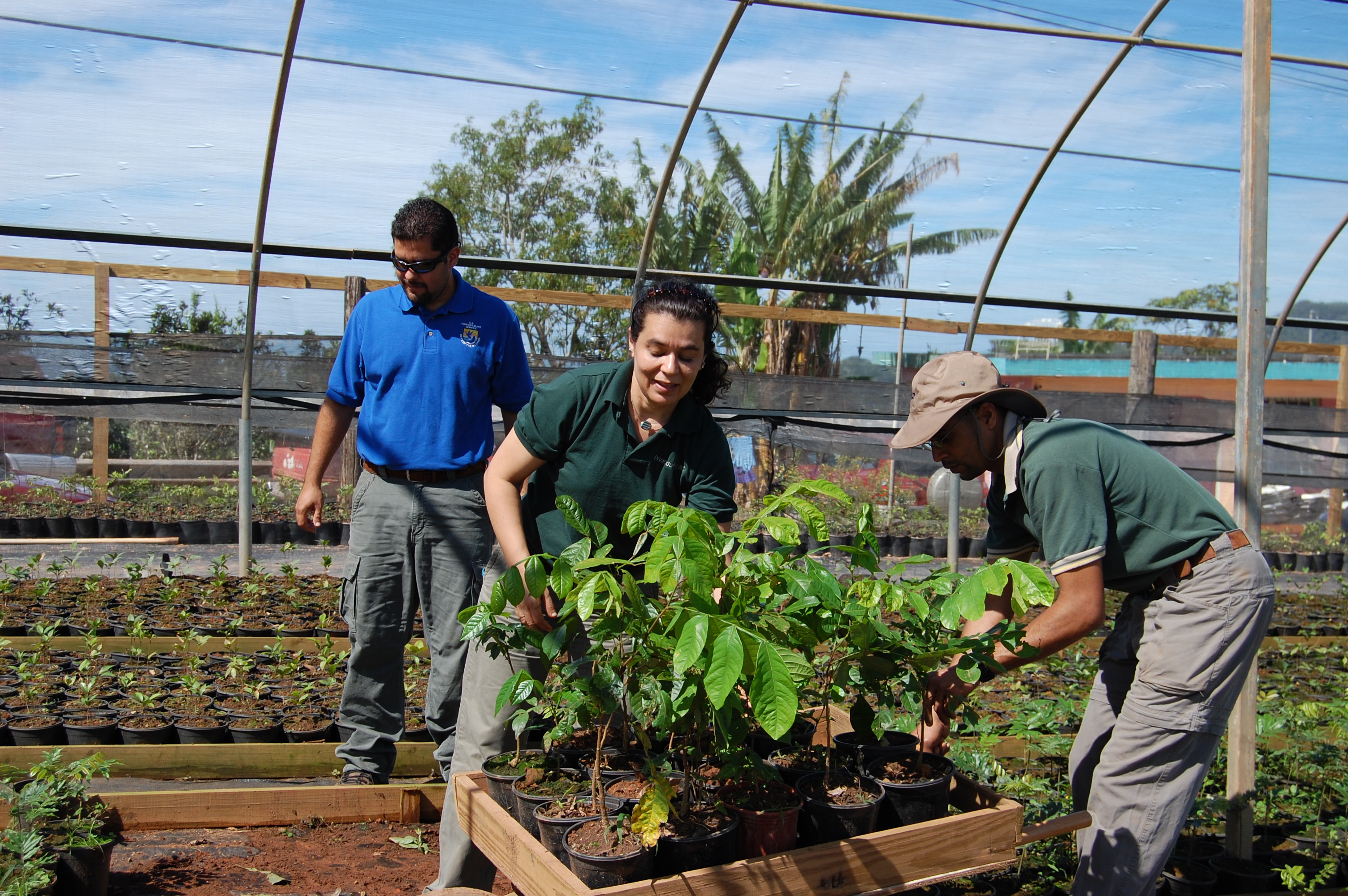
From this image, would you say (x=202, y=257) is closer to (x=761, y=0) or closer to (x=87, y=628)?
(x=87, y=628)

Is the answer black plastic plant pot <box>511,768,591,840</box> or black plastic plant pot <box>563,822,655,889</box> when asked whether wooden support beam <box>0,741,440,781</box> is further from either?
black plastic plant pot <box>563,822,655,889</box>

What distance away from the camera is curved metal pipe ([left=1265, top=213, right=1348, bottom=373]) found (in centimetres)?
721

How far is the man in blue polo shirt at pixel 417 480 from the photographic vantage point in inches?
118

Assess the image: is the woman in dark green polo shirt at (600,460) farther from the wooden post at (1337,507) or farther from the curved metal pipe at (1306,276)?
the wooden post at (1337,507)

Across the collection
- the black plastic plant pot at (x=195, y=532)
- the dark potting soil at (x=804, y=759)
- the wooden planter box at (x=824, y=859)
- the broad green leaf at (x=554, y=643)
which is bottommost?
the black plastic plant pot at (x=195, y=532)

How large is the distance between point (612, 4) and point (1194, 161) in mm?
4071

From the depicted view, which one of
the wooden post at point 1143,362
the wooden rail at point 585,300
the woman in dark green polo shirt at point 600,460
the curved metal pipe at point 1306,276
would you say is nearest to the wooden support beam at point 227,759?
the woman in dark green polo shirt at point 600,460

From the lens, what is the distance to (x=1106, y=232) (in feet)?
22.0

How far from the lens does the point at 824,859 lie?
1.68 meters

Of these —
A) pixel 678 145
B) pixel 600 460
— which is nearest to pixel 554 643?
pixel 600 460

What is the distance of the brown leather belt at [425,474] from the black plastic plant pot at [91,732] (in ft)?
4.94

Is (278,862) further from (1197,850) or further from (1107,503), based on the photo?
(1197,850)

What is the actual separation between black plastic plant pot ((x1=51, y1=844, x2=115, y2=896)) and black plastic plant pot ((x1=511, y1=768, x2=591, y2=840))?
110 centimetres

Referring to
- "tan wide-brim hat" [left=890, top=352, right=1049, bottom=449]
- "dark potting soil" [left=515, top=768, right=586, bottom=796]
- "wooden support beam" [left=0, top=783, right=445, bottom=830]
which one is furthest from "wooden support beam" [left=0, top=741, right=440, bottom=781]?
"tan wide-brim hat" [left=890, top=352, right=1049, bottom=449]
